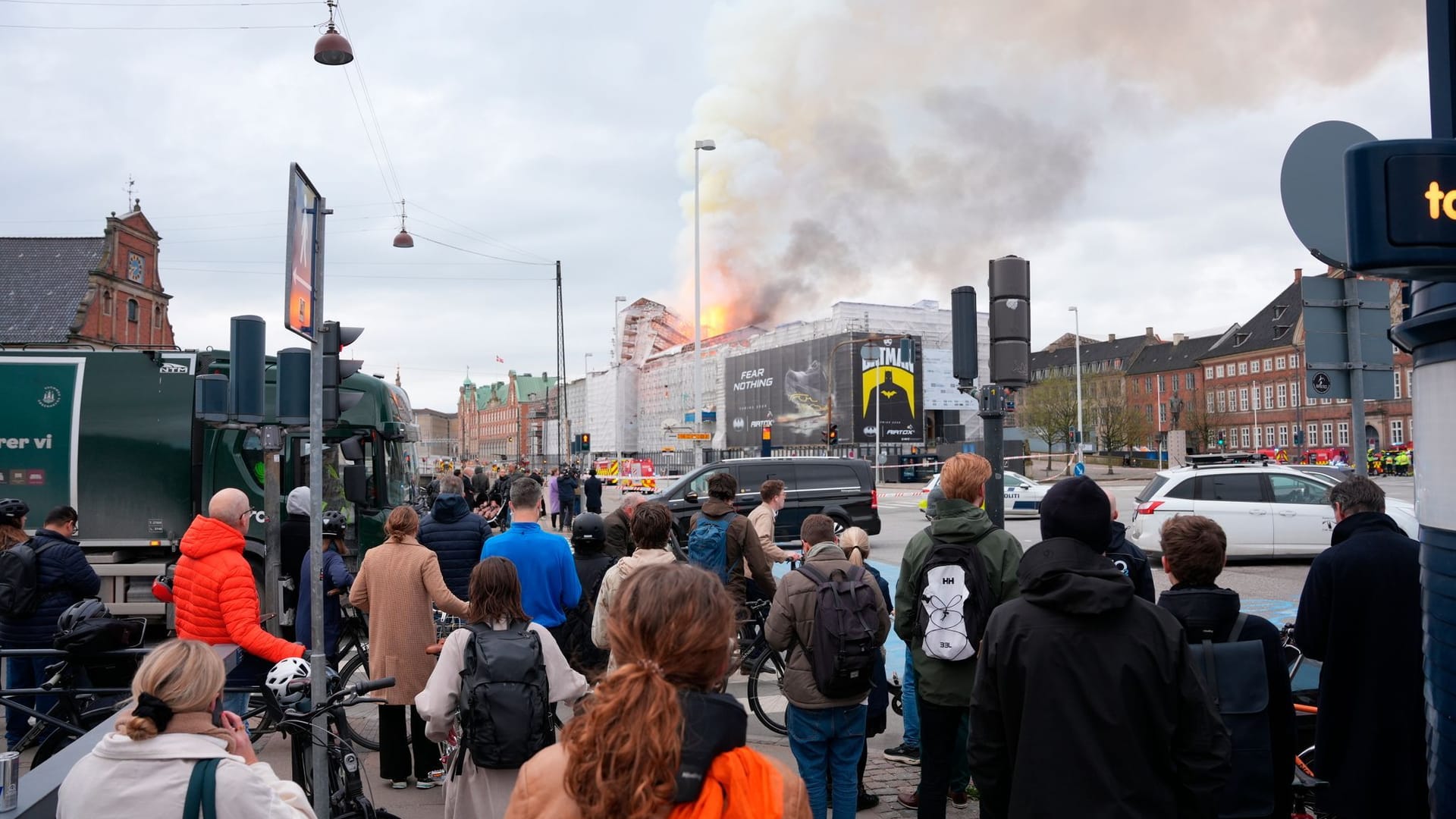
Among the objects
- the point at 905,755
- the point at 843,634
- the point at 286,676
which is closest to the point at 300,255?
the point at 286,676

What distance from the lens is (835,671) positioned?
4.38m

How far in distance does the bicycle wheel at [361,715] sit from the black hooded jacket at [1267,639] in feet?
15.9

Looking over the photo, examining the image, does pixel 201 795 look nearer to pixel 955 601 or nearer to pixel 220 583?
pixel 955 601

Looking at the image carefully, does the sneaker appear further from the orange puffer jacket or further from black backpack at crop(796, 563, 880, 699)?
the orange puffer jacket

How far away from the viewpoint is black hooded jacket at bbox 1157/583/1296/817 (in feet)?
11.6

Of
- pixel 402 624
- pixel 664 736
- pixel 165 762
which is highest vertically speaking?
pixel 664 736

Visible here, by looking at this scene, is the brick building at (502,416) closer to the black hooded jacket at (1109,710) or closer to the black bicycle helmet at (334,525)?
the black bicycle helmet at (334,525)

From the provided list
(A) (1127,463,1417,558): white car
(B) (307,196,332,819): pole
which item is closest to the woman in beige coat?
(B) (307,196,332,819): pole

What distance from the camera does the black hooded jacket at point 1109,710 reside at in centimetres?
282

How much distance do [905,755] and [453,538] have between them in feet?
11.7

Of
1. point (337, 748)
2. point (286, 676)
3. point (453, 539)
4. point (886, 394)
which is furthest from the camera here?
point (886, 394)

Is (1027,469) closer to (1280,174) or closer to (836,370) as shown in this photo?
(836,370)

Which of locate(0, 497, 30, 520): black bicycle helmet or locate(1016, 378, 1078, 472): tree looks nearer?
locate(0, 497, 30, 520): black bicycle helmet

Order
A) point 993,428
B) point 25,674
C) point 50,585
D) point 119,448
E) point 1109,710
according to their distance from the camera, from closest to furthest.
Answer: point 1109,710, point 50,585, point 25,674, point 993,428, point 119,448
